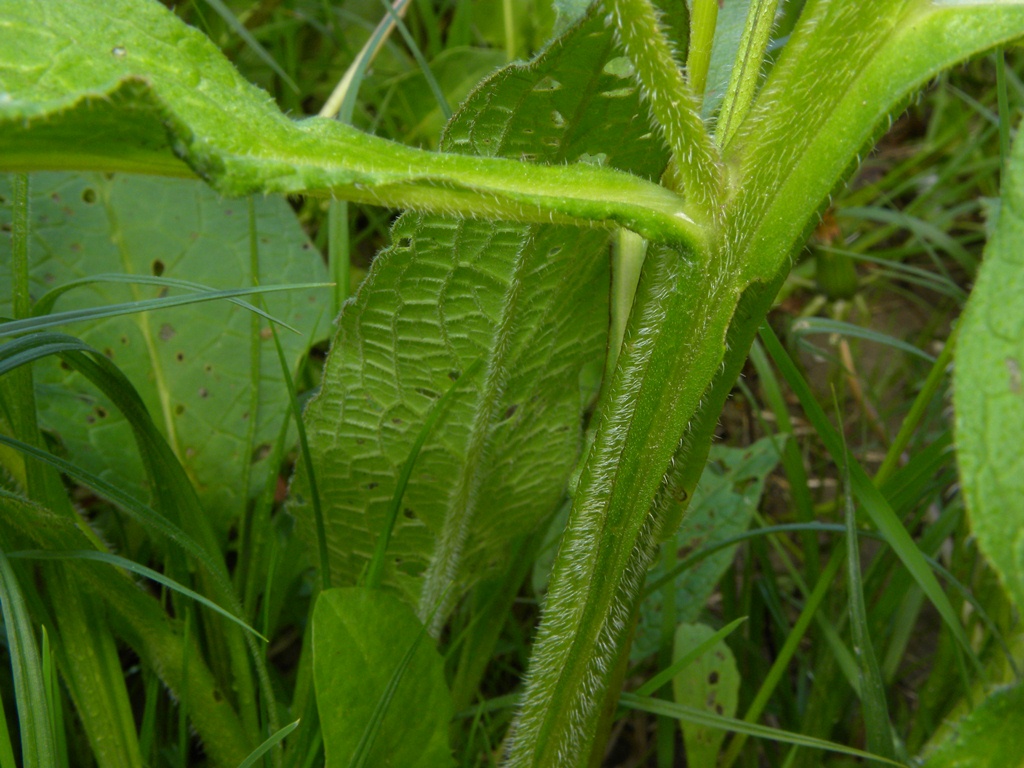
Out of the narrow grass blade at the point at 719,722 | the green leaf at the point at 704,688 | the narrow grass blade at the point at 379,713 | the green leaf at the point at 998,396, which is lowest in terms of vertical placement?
the green leaf at the point at 704,688

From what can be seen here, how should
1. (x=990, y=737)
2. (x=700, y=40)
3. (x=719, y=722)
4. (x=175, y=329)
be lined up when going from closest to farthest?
(x=990, y=737) < (x=700, y=40) < (x=719, y=722) < (x=175, y=329)

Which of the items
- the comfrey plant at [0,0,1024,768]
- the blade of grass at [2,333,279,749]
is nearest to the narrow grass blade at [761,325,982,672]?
the comfrey plant at [0,0,1024,768]

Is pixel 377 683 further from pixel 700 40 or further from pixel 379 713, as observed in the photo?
pixel 700 40

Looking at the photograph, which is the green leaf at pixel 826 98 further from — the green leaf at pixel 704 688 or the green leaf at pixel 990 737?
the green leaf at pixel 704 688

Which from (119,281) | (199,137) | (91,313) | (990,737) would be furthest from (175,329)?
(990,737)

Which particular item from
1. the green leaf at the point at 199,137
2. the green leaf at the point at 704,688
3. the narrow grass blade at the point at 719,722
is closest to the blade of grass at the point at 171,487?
the green leaf at the point at 199,137

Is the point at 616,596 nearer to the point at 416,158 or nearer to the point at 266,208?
the point at 416,158
